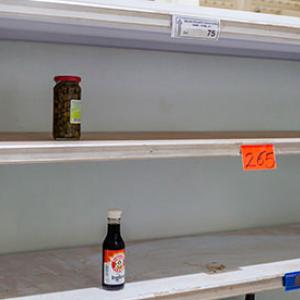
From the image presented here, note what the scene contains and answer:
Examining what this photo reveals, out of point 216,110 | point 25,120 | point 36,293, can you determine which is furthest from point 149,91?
point 36,293

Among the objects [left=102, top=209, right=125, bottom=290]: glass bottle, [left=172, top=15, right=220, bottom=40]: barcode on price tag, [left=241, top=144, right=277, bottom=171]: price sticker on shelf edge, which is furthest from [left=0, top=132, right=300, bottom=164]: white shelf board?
[left=172, top=15, right=220, bottom=40]: barcode on price tag

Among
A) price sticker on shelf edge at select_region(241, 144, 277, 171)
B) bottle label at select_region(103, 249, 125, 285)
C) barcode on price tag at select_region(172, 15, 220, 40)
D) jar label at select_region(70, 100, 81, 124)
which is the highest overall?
barcode on price tag at select_region(172, 15, 220, 40)

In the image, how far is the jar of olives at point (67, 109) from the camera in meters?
1.36

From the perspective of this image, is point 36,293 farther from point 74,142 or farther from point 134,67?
point 134,67

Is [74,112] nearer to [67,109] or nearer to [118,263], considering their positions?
[67,109]

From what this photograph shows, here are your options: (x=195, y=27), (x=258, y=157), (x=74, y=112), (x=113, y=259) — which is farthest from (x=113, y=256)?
(x=195, y=27)

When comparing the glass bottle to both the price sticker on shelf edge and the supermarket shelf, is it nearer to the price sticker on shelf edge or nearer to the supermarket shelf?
the supermarket shelf

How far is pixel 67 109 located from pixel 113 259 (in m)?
0.41

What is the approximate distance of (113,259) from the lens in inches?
53.4

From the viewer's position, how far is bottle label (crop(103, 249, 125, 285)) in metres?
1.36

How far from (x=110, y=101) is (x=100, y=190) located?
1.06 feet

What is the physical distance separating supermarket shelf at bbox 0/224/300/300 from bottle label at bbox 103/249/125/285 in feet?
0.11

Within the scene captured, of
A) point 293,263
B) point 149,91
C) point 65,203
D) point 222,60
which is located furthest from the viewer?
point 222,60

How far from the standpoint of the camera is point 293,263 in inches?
66.9
